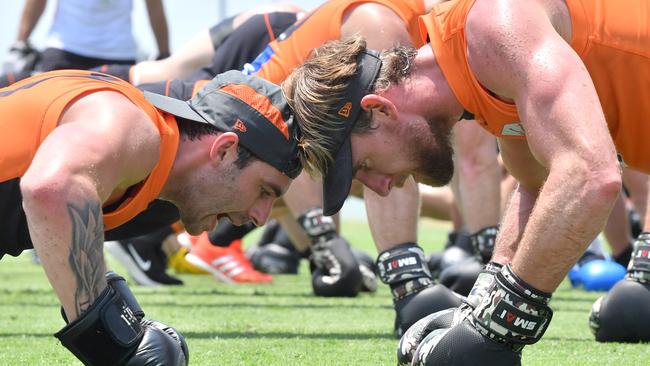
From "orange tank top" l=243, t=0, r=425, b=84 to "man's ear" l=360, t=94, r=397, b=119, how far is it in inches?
54.2

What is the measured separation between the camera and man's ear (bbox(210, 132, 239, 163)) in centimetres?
317

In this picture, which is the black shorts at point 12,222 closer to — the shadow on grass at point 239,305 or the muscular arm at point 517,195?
the muscular arm at point 517,195

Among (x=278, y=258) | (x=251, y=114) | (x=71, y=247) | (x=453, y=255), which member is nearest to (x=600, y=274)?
(x=453, y=255)

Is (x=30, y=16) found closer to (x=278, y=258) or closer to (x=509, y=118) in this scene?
(x=278, y=258)

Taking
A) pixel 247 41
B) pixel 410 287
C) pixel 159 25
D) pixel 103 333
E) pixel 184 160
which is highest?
pixel 184 160

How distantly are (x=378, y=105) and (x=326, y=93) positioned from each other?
155 mm

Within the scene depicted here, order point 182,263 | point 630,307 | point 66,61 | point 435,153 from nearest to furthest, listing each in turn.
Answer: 1. point 435,153
2. point 630,307
3. point 66,61
4. point 182,263

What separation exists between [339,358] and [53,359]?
90cm

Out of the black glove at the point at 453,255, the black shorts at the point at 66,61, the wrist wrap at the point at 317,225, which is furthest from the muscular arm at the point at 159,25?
the wrist wrap at the point at 317,225

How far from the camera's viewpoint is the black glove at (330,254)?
5.68m

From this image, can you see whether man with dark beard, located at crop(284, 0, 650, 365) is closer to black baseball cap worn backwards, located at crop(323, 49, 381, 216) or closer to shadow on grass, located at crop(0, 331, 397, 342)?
black baseball cap worn backwards, located at crop(323, 49, 381, 216)

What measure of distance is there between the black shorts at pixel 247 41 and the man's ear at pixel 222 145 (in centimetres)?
260

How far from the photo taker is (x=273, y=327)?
4.53 metres

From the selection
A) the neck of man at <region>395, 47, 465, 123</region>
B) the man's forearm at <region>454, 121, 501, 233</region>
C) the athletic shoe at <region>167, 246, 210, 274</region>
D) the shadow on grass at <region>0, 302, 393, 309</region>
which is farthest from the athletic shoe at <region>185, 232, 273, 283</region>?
the neck of man at <region>395, 47, 465, 123</region>
